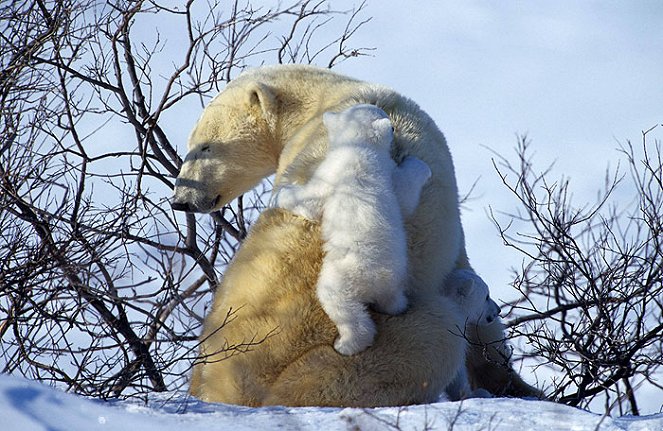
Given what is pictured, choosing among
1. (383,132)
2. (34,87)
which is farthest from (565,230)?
(34,87)

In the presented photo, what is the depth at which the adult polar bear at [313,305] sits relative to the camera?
3.56m

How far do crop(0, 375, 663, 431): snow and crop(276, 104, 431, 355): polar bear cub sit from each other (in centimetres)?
60

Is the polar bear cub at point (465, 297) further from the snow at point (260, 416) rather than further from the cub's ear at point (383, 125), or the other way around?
the snow at point (260, 416)

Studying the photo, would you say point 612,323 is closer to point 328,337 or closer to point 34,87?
point 328,337

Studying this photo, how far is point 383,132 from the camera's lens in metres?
3.71

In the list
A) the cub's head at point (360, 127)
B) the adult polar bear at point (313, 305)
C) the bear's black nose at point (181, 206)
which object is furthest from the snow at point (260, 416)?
the bear's black nose at point (181, 206)

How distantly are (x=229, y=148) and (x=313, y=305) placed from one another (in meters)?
1.21

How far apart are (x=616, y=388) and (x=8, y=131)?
305cm

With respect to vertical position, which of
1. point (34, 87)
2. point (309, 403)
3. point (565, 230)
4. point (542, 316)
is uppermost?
point (34, 87)

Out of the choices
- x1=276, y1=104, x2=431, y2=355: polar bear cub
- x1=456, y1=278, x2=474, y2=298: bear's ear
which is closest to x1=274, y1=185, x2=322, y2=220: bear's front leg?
x1=276, y1=104, x2=431, y2=355: polar bear cub

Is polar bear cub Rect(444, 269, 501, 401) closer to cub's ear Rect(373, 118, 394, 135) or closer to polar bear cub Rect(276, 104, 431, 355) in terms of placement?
polar bear cub Rect(276, 104, 431, 355)

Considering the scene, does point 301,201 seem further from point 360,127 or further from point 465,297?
point 465,297

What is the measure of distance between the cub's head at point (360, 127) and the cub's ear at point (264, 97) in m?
0.58

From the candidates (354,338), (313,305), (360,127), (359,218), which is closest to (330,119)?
(360,127)
